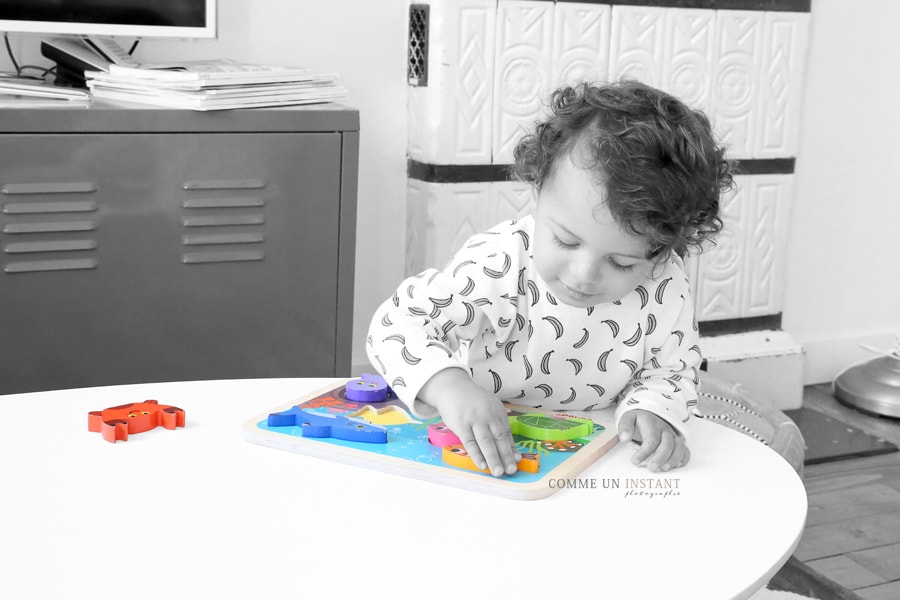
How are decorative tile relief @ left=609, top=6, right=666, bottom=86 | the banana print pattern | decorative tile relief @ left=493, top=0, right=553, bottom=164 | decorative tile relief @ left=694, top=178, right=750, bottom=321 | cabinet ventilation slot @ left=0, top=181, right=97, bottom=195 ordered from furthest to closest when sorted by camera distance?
decorative tile relief @ left=694, top=178, right=750, bottom=321 → decorative tile relief @ left=609, top=6, right=666, bottom=86 → decorative tile relief @ left=493, top=0, right=553, bottom=164 → cabinet ventilation slot @ left=0, top=181, right=97, bottom=195 → the banana print pattern

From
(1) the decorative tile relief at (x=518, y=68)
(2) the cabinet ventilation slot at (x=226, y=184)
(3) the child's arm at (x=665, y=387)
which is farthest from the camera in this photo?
(1) the decorative tile relief at (x=518, y=68)

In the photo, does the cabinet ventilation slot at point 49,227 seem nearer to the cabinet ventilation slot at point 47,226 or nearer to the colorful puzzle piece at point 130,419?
the cabinet ventilation slot at point 47,226

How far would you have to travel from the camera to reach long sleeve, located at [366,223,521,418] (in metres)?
0.96

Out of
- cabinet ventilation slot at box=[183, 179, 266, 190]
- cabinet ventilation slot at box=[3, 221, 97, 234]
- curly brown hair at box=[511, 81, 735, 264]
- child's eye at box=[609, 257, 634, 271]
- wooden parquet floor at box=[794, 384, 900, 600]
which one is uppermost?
curly brown hair at box=[511, 81, 735, 264]

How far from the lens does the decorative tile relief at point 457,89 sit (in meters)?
2.18

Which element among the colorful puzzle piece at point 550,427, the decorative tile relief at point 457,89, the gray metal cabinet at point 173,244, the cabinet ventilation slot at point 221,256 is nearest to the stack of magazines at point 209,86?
the gray metal cabinet at point 173,244

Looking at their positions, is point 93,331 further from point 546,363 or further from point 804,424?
point 804,424

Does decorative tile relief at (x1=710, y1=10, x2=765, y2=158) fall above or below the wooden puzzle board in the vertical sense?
above

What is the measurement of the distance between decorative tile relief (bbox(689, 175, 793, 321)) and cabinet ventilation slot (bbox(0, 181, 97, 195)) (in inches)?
60.0

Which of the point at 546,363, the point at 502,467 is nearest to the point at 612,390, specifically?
the point at 546,363

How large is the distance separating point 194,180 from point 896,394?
1.91 m

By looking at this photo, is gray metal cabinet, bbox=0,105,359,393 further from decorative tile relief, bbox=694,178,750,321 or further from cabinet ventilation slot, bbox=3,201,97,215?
decorative tile relief, bbox=694,178,750,321

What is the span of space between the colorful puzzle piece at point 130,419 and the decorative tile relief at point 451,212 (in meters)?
1.40

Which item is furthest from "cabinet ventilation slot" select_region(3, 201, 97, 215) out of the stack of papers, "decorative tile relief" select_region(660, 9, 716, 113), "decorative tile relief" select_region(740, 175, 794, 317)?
"decorative tile relief" select_region(740, 175, 794, 317)
